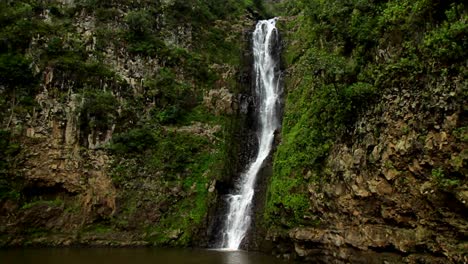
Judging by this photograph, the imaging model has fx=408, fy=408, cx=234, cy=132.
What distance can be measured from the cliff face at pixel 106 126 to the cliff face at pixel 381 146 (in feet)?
24.1

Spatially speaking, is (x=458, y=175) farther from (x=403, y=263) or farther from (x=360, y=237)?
(x=360, y=237)

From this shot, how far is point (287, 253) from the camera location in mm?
19203

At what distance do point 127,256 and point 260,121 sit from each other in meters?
13.9

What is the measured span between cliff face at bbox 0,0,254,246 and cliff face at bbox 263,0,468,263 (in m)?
7.34

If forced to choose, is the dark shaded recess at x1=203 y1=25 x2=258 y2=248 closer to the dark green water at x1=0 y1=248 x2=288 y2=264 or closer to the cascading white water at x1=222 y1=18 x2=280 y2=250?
the cascading white water at x1=222 y1=18 x2=280 y2=250

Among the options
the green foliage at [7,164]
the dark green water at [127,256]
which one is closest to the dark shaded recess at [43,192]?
the green foliage at [7,164]

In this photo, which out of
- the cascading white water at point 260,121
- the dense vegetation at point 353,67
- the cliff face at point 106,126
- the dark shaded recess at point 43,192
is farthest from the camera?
the dark shaded recess at point 43,192

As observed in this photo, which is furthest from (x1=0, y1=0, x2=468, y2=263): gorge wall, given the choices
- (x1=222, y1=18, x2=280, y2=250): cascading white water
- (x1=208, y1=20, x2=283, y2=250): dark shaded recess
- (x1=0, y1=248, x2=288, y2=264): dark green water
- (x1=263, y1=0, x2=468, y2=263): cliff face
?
(x1=0, y1=248, x2=288, y2=264): dark green water

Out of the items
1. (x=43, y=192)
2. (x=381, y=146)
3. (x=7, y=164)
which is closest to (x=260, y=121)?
(x=43, y=192)

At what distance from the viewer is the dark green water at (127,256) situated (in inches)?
692

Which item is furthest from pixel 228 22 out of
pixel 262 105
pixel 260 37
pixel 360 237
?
pixel 360 237

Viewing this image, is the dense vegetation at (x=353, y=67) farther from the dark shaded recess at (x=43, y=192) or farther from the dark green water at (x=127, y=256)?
the dark shaded recess at (x=43, y=192)

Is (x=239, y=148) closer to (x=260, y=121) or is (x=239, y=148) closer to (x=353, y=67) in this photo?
(x=260, y=121)

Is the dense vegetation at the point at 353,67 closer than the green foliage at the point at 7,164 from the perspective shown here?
Yes
